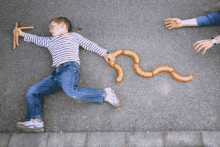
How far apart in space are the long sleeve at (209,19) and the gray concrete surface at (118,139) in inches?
81.8

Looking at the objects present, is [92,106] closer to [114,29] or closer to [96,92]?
[96,92]

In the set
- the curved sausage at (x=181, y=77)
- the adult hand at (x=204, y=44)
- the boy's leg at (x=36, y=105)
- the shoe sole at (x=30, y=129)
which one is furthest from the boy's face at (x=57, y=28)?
the adult hand at (x=204, y=44)

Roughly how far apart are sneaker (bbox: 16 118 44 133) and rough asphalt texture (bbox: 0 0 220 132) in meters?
0.12

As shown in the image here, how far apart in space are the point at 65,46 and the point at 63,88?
76 centimetres

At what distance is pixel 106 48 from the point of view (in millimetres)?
3053

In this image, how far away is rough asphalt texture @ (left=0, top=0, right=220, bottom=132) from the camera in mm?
2627

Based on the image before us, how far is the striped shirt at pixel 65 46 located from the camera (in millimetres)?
2656

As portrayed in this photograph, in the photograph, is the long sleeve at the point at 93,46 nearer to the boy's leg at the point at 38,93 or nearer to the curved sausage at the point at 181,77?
the boy's leg at the point at 38,93

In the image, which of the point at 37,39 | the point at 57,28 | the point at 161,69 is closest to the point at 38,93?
the point at 37,39

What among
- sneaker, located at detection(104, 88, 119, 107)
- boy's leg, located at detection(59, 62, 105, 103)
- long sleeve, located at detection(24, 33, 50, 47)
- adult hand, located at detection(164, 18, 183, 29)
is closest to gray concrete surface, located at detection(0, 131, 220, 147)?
sneaker, located at detection(104, 88, 119, 107)

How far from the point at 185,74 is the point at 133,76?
3.27 feet

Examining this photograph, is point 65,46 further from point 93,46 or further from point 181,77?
point 181,77

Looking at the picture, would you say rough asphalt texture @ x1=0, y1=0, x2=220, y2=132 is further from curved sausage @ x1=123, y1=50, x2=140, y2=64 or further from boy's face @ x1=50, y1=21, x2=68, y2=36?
boy's face @ x1=50, y1=21, x2=68, y2=36

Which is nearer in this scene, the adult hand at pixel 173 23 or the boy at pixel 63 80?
the boy at pixel 63 80
